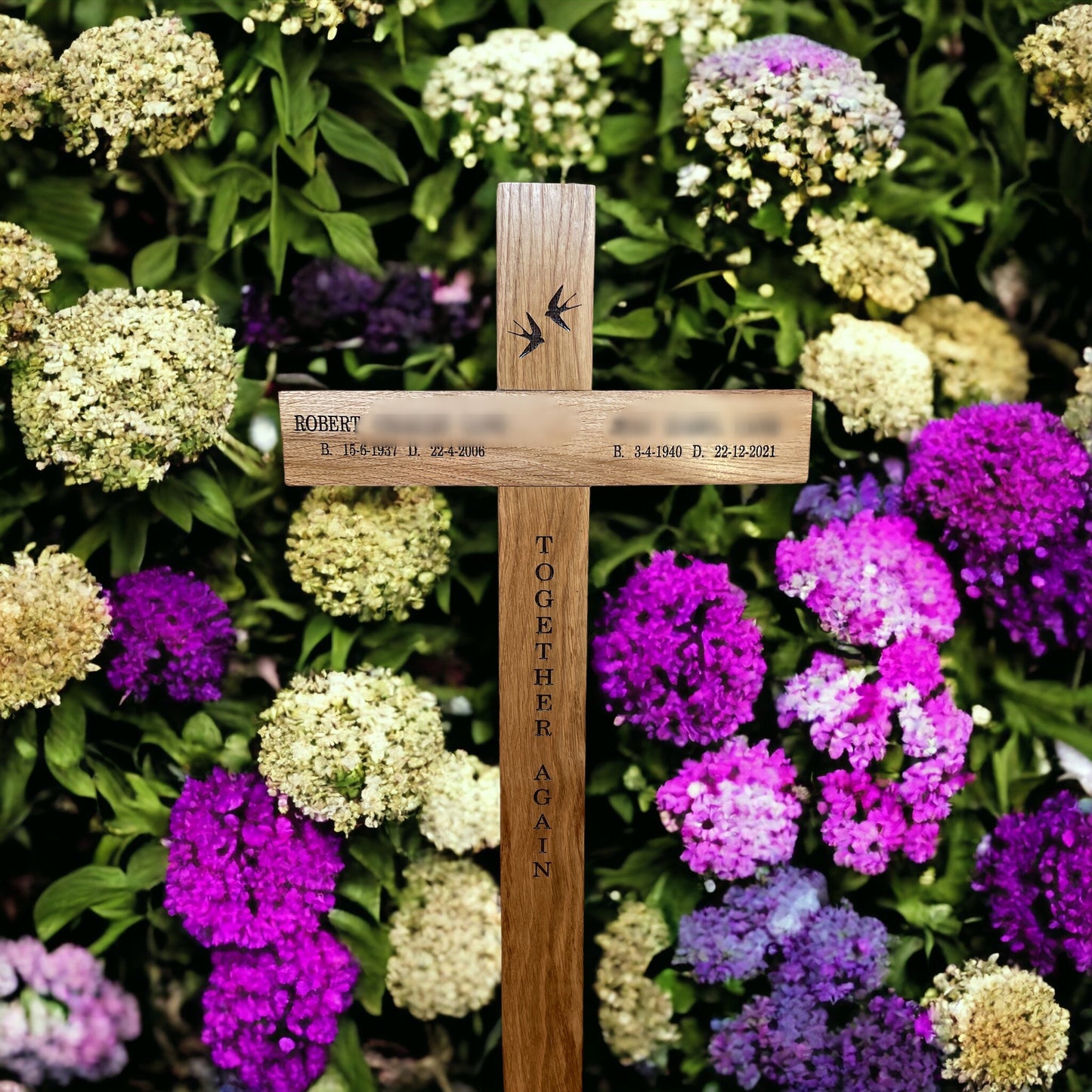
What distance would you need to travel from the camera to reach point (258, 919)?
1792 mm

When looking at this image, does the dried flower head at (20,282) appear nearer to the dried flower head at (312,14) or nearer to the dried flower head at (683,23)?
the dried flower head at (312,14)

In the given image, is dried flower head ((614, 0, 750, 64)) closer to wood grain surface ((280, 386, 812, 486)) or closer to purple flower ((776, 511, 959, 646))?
wood grain surface ((280, 386, 812, 486))

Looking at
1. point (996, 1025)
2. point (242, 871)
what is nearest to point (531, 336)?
point (242, 871)

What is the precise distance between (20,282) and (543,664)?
3.86ft

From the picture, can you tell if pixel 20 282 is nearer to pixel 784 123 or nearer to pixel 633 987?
pixel 784 123

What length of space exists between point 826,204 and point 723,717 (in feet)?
3.38

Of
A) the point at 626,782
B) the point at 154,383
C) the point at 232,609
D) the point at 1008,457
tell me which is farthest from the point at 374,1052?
the point at 1008,457

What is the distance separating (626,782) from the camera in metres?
1.92

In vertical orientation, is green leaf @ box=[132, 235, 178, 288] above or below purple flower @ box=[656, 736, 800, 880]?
above

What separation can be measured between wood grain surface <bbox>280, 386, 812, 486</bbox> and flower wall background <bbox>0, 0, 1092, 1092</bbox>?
19 centimetres

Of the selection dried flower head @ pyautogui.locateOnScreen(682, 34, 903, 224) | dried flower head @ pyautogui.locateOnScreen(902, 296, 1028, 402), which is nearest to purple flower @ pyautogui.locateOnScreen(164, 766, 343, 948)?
dried flower head @ pyautogui.locateOnScreen(682, 34, 903, 224)

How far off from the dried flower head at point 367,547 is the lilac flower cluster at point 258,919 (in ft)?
1.39

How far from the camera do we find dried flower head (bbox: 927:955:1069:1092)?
1.87 metres

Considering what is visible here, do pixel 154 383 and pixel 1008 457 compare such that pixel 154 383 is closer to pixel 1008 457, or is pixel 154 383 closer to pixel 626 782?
pixel 626 782
